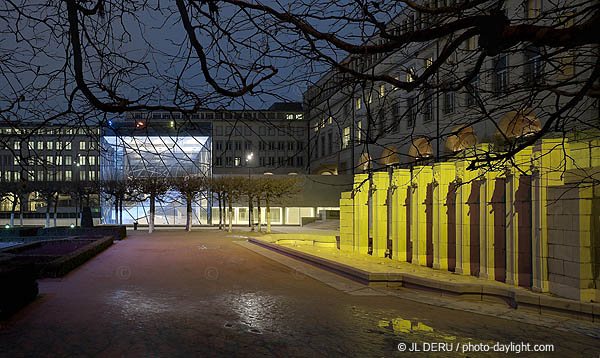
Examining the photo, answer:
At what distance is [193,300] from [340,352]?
213 inches

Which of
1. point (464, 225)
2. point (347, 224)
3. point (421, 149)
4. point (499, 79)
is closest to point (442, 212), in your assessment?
point (464, 225)

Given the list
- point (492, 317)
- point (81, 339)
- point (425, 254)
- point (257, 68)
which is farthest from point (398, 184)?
point (257, 68)

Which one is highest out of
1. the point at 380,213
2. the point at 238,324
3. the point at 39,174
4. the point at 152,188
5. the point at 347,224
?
the point at 39,174

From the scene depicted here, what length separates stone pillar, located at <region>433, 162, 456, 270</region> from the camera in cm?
1770

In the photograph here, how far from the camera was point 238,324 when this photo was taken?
381 inches

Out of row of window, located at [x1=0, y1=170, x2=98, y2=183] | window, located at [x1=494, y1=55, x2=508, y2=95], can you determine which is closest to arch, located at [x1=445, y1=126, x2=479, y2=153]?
window, located at [x1=494, y1=55, x2=508, y2=95]

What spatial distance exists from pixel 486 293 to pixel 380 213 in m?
9.96

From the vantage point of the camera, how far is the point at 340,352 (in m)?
7.82

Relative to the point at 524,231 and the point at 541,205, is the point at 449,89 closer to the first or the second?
the point at 541,205

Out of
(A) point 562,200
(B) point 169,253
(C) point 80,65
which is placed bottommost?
(B) point 169,253

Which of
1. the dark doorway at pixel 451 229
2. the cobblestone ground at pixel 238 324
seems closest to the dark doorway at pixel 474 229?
the dark doorway at pixel 451 229

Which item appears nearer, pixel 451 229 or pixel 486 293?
pixel 486 293

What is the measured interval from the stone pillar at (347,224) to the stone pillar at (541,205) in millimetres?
12319

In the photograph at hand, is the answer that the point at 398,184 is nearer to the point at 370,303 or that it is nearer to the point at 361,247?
the point at 361,247
